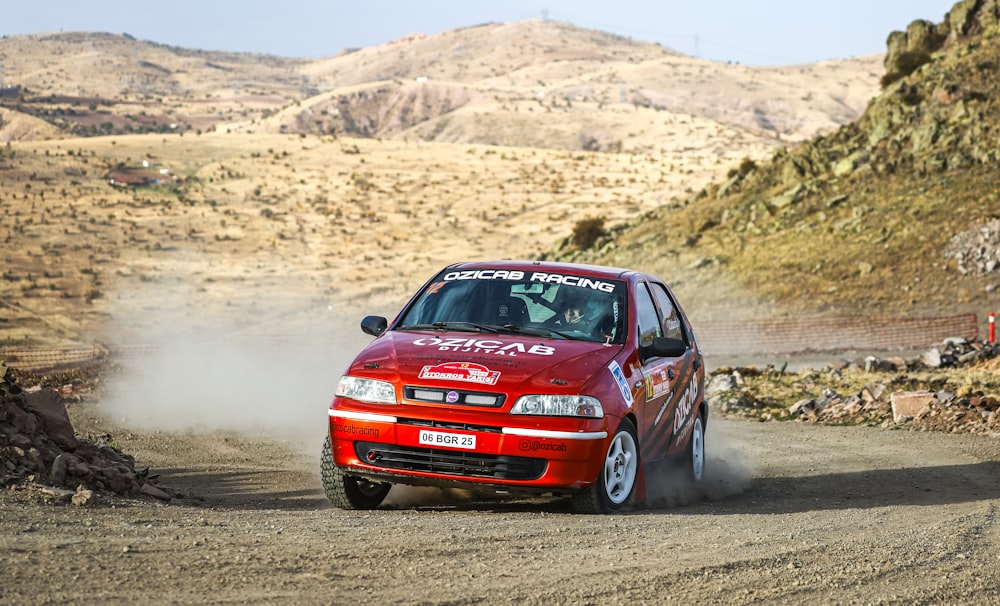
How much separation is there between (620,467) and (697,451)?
2405 millimetres

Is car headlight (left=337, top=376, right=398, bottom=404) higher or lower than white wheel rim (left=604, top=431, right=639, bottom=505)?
higher

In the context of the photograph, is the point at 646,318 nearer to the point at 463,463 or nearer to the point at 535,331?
the point at 535,331

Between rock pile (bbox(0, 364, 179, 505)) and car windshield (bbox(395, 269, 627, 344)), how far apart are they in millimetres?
2179

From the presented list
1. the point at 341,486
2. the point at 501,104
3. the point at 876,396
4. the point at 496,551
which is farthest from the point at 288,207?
the point at 501,104

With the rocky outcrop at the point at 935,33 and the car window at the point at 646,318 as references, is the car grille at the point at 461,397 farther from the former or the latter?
the rocky outcrop at the point at 935,33

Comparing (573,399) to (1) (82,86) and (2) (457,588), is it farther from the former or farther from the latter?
(1) (82,86)

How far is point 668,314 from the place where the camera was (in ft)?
33.3

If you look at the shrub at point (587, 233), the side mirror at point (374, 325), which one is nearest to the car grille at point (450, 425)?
the side mirror at point (374, 325)

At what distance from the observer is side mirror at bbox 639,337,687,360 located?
8.69 metres

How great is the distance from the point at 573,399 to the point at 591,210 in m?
52.4

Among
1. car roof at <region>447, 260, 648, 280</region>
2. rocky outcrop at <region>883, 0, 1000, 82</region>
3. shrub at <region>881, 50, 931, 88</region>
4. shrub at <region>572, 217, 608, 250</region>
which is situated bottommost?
shrub at <region>572, 217, 608, 250</region>

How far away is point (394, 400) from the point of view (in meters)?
7.89

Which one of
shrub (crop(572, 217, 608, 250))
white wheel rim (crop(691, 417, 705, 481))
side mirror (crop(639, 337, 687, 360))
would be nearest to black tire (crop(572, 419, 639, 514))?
side mirror (crop(639, 337, 687, 360))

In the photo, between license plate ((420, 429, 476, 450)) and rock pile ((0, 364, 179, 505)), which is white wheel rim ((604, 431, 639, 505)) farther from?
rock pile ((0, 364, 179, 505))
